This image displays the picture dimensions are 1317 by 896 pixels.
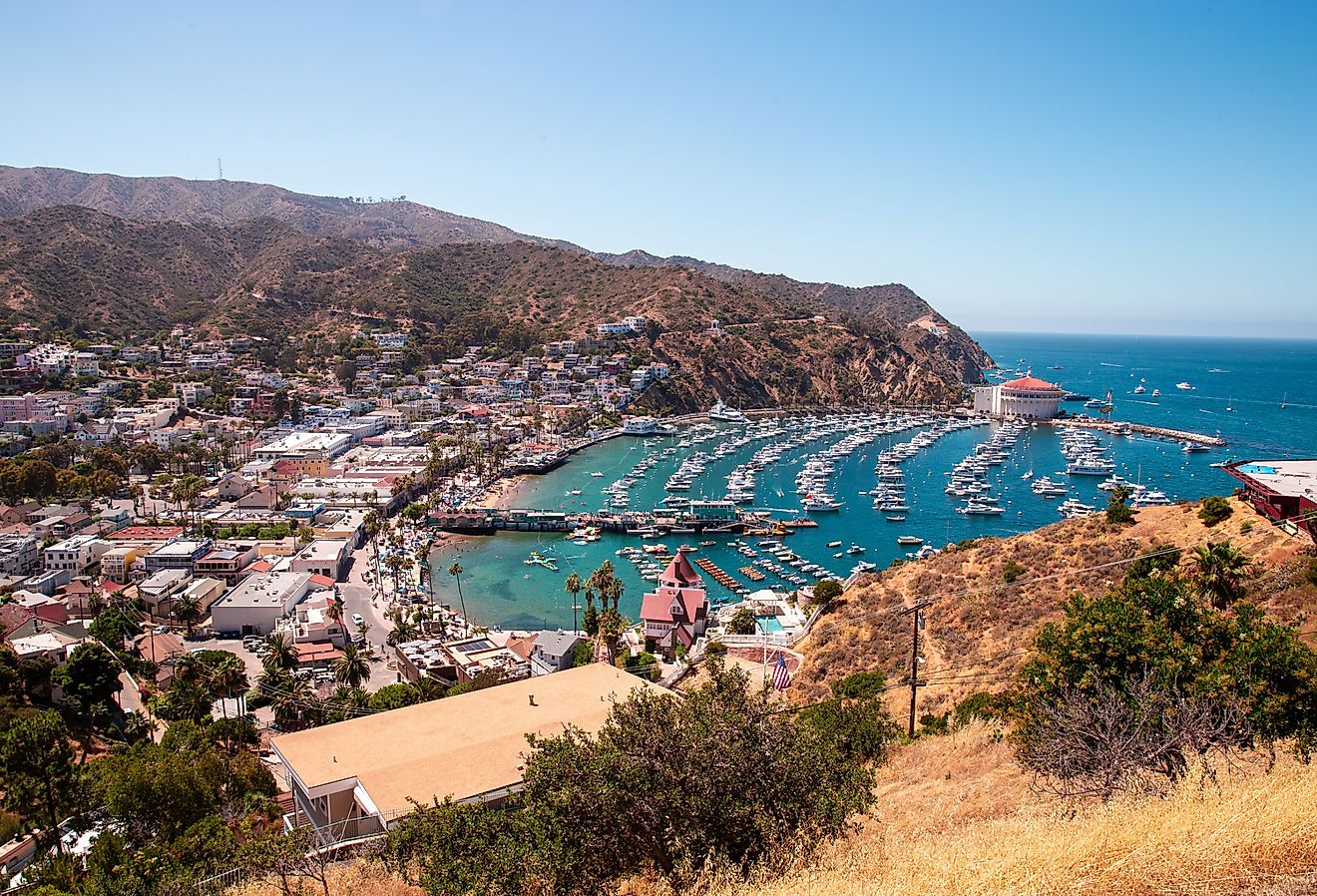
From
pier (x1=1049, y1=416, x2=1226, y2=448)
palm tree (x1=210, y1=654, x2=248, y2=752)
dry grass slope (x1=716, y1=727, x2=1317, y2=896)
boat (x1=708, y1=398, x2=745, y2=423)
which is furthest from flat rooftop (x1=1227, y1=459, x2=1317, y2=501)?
boat (x1=708, y1=398, x2=745, y2=423)

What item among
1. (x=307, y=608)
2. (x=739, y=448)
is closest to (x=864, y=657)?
(x=307, y=608)

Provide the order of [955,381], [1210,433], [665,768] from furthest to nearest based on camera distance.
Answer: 1. [955,381]
2. [1210,433]
3. [665,768]

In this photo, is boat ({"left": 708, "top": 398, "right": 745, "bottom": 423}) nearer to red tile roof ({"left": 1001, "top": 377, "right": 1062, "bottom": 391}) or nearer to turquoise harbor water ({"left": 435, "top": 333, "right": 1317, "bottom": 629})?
turquoise harbor water ({"left": 435, "top": 333, "right": 1317, "bottom": 629})

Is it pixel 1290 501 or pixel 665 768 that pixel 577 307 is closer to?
pixel 1290 501

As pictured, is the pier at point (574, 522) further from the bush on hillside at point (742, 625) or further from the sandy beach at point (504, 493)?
the bush on hillside at point (742, 625)

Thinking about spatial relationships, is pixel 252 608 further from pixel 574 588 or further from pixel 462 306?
pixel 462 306

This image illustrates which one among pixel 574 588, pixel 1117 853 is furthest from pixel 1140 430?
pixel 1117 853
